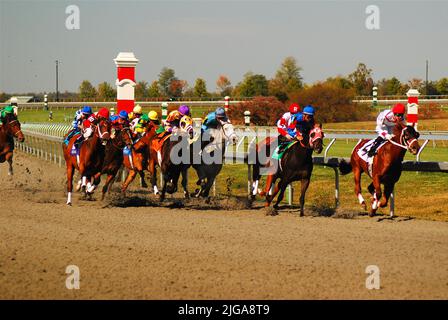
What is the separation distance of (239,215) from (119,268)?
4378 millimetres

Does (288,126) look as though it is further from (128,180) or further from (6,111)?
(6,111)

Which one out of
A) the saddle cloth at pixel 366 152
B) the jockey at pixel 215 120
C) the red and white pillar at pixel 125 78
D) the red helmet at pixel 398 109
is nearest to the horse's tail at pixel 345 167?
the saddle cloth at pixel 366 152

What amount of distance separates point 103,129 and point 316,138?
→ 3.36 m

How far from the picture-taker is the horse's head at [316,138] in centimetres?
1046

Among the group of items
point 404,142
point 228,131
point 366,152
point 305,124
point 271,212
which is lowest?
point 271,212

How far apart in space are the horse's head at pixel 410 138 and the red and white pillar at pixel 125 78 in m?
5.49

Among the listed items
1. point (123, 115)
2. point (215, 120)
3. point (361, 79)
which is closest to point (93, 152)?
point (123, 115)

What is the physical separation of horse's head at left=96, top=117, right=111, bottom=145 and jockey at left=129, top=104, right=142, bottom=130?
148cm

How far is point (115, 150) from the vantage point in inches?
512

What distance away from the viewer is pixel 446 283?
21.0ft

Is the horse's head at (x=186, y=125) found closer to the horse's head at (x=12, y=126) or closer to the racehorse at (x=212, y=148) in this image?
the racehorse at (x=212, y=148)

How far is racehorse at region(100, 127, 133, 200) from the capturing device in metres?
12.9
